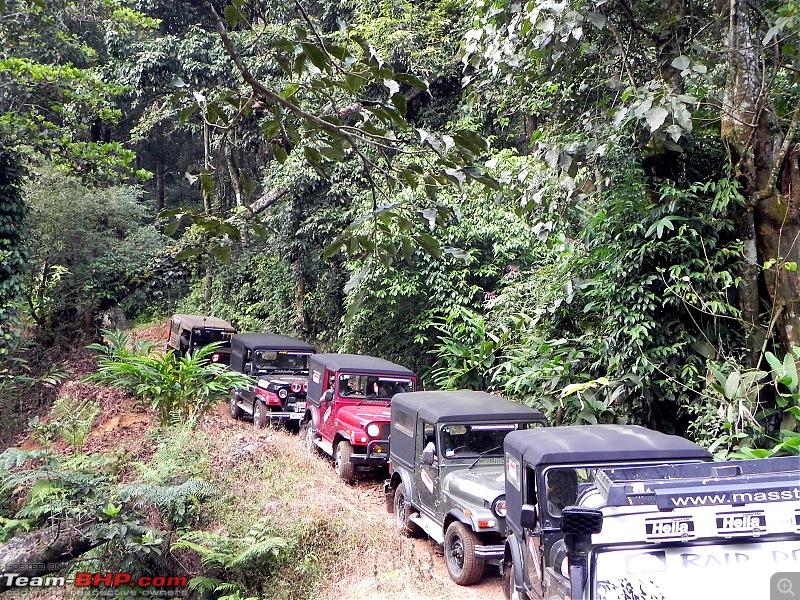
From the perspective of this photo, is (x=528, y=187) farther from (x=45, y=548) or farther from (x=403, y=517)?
(x=45, y=548)

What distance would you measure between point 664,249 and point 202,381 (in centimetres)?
744

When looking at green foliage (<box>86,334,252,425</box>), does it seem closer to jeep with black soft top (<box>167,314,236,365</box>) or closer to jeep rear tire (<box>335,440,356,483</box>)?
jeep rear tire (<box>335,440,356,483</box>)

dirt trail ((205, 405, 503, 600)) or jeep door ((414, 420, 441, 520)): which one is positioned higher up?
jeep door ((414, 420, 441, 520))

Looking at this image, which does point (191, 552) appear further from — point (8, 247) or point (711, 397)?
point (8, 247)

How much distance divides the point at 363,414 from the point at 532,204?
465 cm

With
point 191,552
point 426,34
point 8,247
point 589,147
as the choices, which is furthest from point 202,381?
point 426,34

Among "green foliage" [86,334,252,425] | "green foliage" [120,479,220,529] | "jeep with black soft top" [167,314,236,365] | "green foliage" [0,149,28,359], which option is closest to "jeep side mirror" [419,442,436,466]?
"green foliage" [120,479,220,529]

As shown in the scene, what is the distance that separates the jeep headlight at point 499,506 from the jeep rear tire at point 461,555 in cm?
48

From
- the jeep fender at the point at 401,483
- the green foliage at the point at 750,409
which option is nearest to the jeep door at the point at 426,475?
the jeep fender at the point at 401,483

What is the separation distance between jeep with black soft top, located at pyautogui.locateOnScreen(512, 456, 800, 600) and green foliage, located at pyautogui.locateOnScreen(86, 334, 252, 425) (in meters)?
7.94

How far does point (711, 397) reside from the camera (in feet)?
22.6

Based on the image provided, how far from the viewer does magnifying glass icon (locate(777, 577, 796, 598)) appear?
3.47 m

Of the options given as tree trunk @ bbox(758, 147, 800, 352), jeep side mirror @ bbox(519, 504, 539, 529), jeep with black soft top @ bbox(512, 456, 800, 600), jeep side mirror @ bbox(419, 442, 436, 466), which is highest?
tree trunk @ bbox(758, 147, 800, 352)

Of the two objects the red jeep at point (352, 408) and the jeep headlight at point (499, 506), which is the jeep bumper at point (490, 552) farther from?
the red jeep at point (352, 408)
